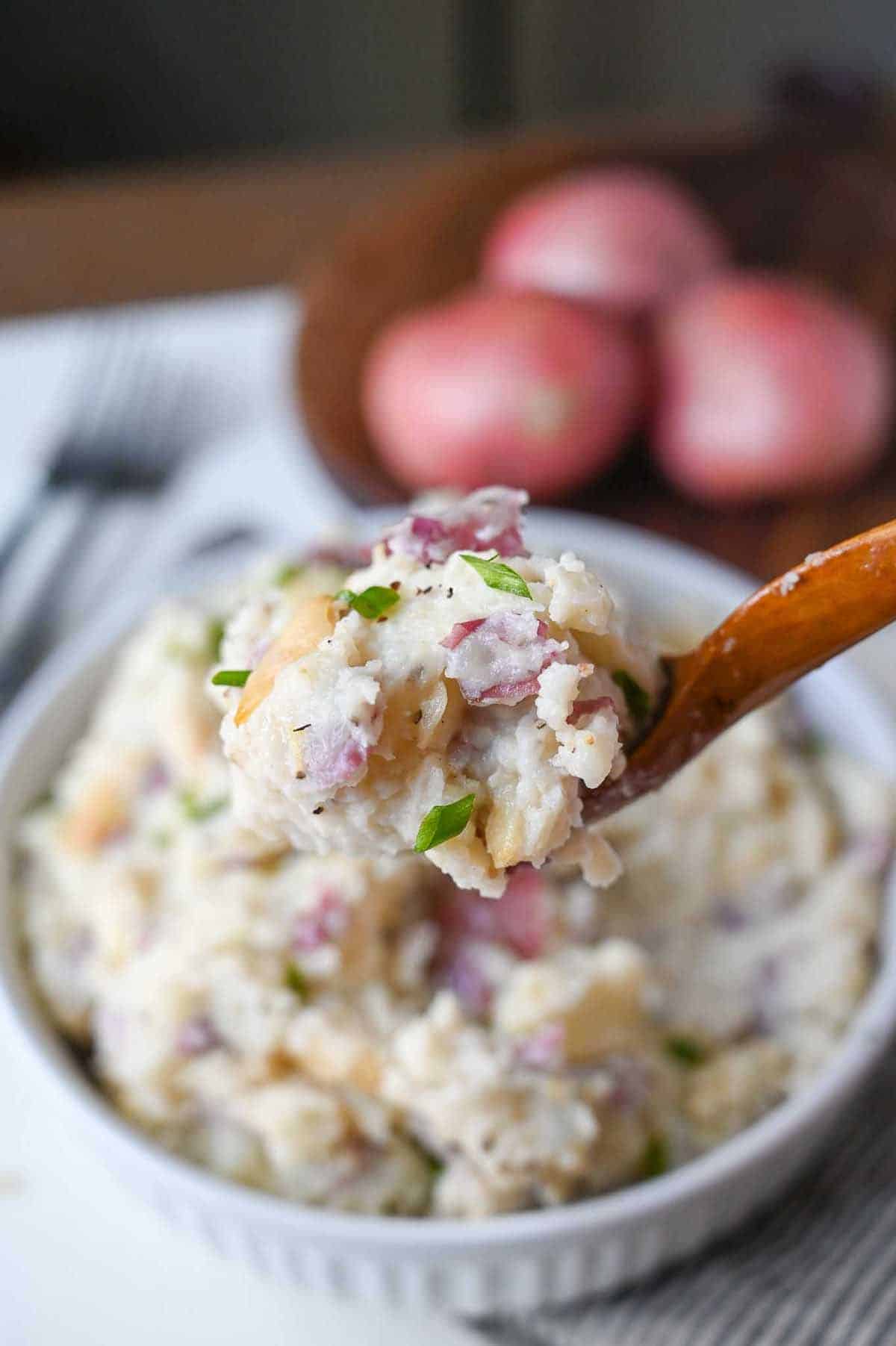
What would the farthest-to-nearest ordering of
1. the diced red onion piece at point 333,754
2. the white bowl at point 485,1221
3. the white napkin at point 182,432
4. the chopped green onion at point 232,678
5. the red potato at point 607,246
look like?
the red potato at point 607,246 < the white napkin at point 182,432 < the white bowl at point 485,1221 < the chopped green onion at point 232,678 < the diced red onion piece at point 333,754

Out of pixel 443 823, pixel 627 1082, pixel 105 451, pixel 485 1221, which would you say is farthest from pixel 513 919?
pixel 105 451

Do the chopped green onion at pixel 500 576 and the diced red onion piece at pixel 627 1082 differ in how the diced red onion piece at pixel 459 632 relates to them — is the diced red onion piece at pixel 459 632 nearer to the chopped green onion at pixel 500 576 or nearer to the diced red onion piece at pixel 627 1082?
the chopped green onion at pixel 500 576

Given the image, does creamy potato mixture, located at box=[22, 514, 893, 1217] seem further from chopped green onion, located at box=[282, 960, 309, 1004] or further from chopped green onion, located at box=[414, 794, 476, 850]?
chopped green onion, located at box=[414, 794, 476, 850]

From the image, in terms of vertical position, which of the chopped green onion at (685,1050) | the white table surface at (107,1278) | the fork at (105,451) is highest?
the fork at (105,451)

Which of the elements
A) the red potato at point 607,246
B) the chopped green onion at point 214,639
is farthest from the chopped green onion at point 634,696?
the red potato at point 607,246

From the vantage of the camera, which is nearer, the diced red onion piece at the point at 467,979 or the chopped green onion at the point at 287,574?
the diced red onion piece at the point at 467,979

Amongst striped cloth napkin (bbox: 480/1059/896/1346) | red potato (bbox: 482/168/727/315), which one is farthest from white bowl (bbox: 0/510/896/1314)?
red potato (bbox: 482/168/727/315)

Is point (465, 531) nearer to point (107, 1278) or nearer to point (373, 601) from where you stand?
point (373, 601)
